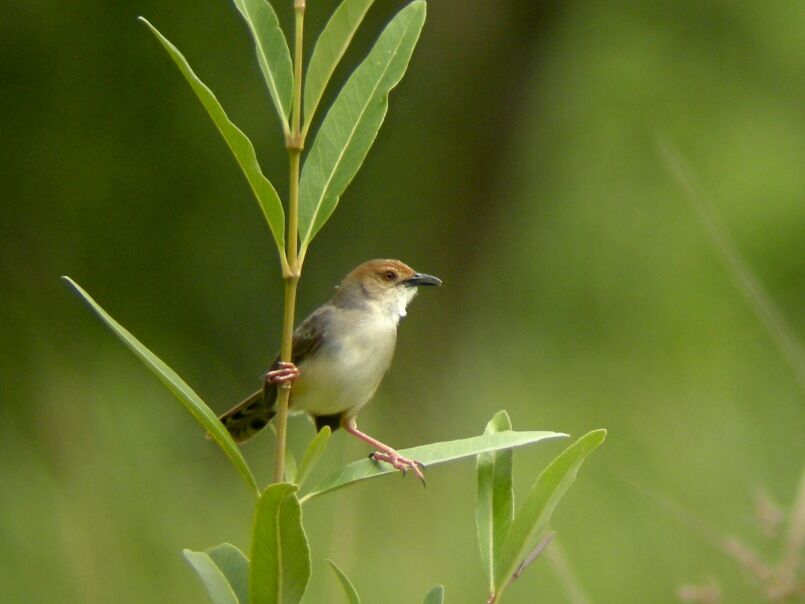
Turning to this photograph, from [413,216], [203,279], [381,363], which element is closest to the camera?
[381,363]

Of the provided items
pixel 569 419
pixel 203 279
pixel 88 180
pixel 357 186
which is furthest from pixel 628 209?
pixel 88 180

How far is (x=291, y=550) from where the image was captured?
138cm

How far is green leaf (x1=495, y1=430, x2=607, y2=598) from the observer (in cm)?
150

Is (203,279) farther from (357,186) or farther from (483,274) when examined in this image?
(483,274)

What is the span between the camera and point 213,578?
1451 mm

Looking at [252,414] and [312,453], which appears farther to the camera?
[252,414]

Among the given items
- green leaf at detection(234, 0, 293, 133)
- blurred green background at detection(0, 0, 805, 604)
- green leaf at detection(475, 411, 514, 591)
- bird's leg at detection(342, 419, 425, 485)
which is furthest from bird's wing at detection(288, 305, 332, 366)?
green leaf at detection(234, 0, 293, 133)

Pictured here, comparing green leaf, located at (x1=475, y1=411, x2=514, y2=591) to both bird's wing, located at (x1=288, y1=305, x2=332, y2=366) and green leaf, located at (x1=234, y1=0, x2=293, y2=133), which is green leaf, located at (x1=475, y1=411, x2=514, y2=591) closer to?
green leaf, located at (x1=234, y1=0, x2=293, y2=133)

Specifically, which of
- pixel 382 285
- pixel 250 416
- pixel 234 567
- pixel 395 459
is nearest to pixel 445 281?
pixel 382 285

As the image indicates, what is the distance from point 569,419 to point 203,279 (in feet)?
4.93

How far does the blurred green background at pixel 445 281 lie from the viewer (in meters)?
3.48

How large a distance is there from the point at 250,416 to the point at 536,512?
4.82ft

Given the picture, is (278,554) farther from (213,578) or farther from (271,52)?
(271,52)

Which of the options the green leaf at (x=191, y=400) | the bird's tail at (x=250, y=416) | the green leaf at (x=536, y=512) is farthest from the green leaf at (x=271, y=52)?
the bird's tail at (x=250, y=416)
